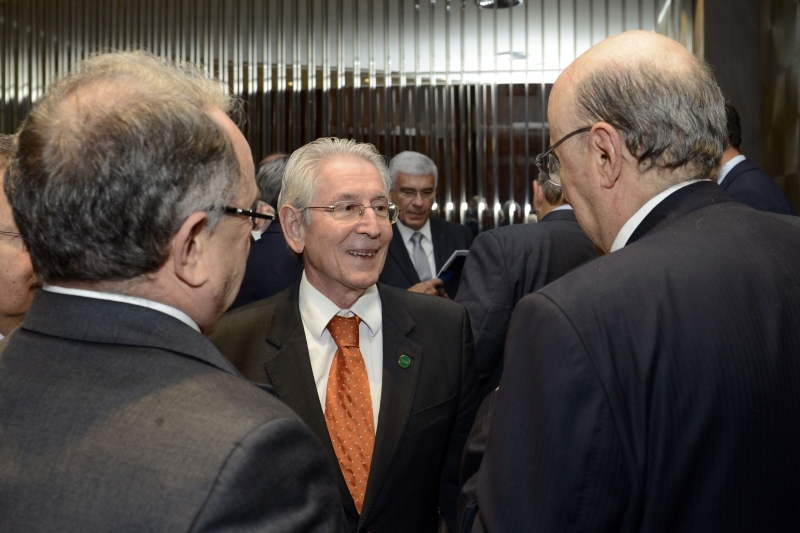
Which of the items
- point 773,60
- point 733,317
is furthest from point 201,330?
point 773,60

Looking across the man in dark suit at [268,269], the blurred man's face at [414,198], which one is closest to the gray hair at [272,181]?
the man in dark suit at [268,269]

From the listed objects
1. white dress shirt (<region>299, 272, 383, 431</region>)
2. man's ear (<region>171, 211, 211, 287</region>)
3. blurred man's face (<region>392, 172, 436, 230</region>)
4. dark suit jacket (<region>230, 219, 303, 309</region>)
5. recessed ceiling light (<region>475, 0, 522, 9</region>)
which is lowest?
white dress shirt (<region>299, 272, 383, 431</region>)

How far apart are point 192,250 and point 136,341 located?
0.16 metres

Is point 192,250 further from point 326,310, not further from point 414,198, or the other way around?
point 414,198

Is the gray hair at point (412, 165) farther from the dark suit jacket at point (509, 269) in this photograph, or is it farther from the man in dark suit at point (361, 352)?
the man in dark suit at point (361, 352)

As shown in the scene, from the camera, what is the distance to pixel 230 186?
1.06 meters

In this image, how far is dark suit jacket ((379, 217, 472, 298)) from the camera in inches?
175

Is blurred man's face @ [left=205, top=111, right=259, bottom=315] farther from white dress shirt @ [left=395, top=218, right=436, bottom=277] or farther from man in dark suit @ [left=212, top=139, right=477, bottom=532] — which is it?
white dress shirt @ [left=395, top=218, right=436, bottom=277]

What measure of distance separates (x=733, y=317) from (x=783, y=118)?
150 inches

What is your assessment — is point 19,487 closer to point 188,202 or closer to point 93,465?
point 93,465

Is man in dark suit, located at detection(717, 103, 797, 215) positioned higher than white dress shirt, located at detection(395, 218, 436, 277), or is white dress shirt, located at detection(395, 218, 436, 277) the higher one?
man in dark suit, located at detection(717, 103, 797, 215)

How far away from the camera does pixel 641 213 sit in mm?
1365

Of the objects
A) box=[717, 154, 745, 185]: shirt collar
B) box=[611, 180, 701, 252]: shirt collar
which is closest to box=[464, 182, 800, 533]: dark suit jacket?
box=[611, 180, 701, 252]: shirt collar

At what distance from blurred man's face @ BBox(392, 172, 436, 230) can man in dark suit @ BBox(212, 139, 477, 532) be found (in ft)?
8.05
